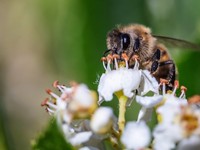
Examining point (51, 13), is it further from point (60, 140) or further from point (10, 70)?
point (60, 140)

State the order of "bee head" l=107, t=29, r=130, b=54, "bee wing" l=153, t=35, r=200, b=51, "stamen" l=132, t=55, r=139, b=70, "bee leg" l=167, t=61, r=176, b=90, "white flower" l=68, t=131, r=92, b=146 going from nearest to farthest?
"white flower" l=68, t=131, r=92, b=146 → "stamen" l=132, t=55, r=139, b=70 → "bee head" l=107, t=29, r=130, b=54 → "bee leg" l=167, t=61, r=176, b=90 → "bee wing" l=153, t=35, r=200, b=51

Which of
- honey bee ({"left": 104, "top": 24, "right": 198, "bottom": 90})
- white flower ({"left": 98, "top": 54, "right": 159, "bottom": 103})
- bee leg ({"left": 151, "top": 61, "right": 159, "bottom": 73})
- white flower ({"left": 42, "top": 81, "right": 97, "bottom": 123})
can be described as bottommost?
white flower ({"left": 42, "top": 81, "right": 97, "bottom": 123})

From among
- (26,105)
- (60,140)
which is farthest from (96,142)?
(26,105)

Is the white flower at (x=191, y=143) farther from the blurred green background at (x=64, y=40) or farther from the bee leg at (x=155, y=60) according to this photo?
the blurred green background at (x=64, y=40)

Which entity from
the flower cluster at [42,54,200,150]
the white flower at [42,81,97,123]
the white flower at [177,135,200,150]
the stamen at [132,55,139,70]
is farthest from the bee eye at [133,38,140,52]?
the white flower at [177,135,200,150]

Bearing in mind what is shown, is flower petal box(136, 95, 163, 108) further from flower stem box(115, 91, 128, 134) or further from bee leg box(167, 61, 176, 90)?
bee leg box(167, 61, 176, 90)

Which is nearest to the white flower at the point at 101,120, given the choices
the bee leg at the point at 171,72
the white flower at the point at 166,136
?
the white flower at the point at 166,136

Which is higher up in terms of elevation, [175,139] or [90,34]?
[90,34]

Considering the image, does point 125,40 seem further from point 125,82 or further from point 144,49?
point 125,82
